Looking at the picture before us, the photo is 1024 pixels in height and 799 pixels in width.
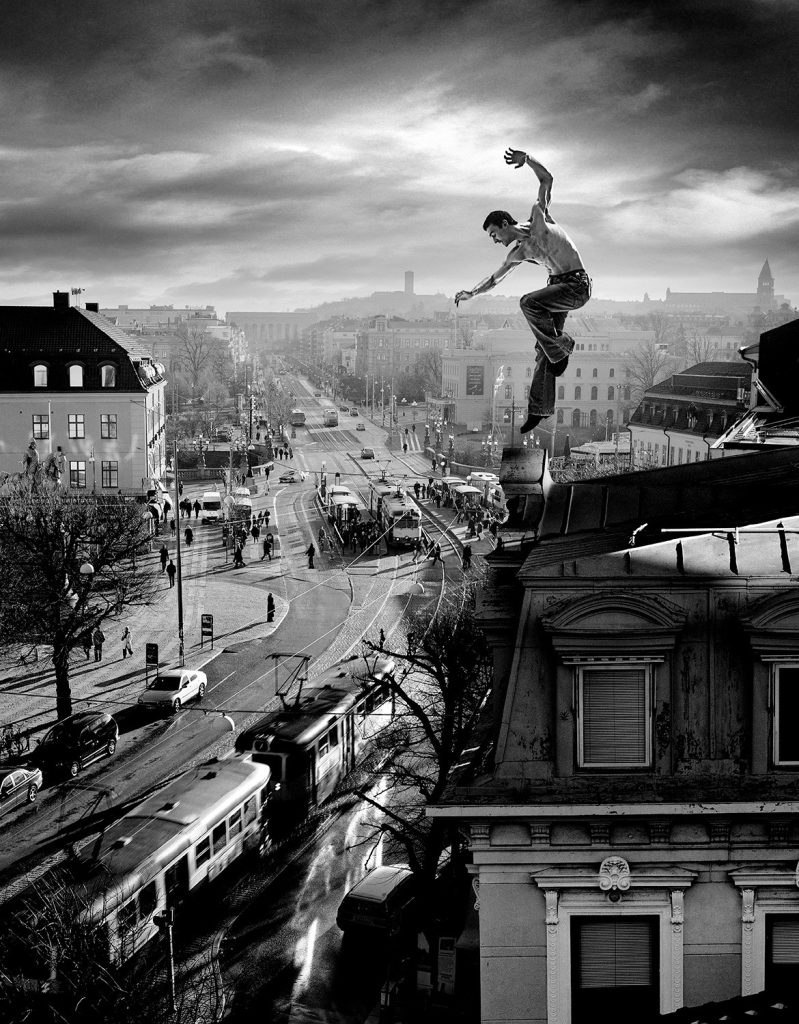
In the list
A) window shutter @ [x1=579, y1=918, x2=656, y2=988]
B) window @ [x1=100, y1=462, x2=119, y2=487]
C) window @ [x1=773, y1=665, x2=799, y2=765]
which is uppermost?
window @ [x1=100, y1=462, x2=119, y2=487]

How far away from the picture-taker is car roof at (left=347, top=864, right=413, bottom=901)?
65.5ft

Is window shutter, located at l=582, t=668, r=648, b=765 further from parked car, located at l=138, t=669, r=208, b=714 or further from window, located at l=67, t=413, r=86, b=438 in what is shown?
window, located at l=67, t=413, r=86, b=438

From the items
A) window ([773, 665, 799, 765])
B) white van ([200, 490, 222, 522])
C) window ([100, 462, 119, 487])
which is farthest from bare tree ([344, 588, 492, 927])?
window ([100, 462, 119, 487])

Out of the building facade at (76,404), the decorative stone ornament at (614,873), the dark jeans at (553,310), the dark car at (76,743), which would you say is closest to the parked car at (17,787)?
the dark car at (76,743)

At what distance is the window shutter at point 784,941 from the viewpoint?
938 centimetres

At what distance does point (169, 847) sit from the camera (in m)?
19.3

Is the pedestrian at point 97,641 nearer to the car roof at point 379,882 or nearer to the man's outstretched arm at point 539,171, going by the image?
the car roof at point 379,882

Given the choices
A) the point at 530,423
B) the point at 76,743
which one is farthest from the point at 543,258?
the point at 76,743

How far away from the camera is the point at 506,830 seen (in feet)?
30.6

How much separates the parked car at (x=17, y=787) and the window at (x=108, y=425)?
4279cm

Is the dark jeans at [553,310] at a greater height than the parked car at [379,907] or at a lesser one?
greater

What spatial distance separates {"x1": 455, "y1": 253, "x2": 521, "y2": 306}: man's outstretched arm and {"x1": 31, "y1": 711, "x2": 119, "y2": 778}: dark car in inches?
779

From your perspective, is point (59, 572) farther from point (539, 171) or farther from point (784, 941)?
point (784, 941)

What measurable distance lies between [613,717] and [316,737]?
648 inches
